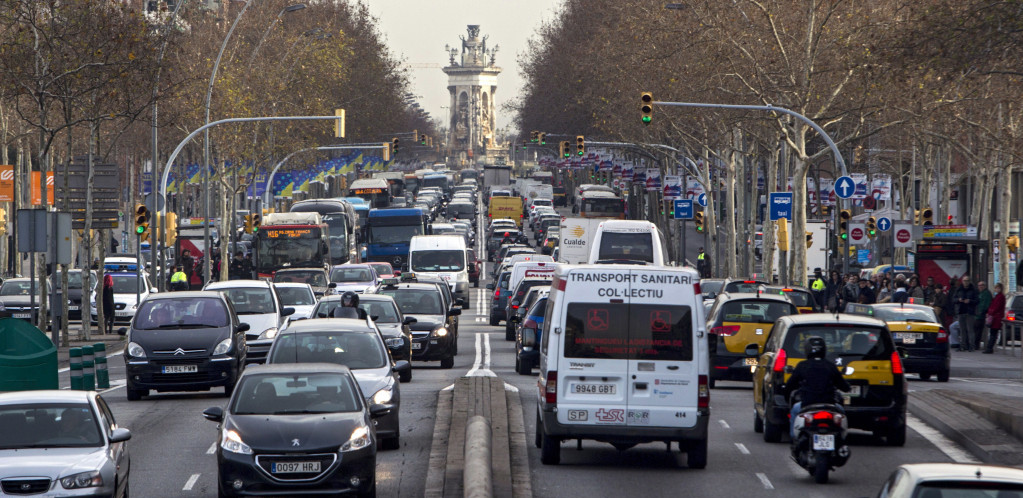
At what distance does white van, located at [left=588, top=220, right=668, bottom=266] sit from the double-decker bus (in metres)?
15.9

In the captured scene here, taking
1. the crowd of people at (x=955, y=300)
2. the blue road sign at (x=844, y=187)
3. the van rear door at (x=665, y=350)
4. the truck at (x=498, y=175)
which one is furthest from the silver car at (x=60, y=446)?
the truck at (x=498, y=175)

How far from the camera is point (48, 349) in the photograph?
54.9ft

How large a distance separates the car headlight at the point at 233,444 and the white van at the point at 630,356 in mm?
3314

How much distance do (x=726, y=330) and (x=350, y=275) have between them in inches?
869

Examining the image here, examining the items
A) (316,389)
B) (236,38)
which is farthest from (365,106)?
(316,389)

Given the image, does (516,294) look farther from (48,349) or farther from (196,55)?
(196,55)

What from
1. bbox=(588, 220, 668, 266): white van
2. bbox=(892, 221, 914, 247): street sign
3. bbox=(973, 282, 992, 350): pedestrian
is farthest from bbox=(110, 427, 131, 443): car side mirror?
bbox=(892, 221, 914, 247): street sign

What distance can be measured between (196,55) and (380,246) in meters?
11.0

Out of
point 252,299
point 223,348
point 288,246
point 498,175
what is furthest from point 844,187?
point 498,175

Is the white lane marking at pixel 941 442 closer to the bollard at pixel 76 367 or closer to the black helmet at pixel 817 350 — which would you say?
the black helmet at pixel 817 350

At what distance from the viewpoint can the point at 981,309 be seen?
112 feet

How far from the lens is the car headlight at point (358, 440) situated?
12.2 metres

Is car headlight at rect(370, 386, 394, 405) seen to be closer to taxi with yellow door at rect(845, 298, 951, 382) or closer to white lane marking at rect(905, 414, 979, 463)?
white lane marking at rect(905, 414, 979, 463)

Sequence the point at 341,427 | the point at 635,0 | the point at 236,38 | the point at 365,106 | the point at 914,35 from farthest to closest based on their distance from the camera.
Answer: the point at 365,106
the point at 236,38
the point at 635,0
the point at 914,35
the point at 341,427
